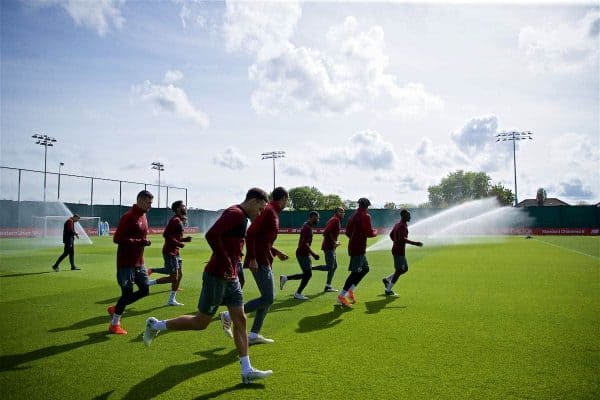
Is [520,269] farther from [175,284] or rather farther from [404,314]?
[175,284]

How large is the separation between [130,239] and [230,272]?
9.96 feet

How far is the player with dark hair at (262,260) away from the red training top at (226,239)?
52.0 inches

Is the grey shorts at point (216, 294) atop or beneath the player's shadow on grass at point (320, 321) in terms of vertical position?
atop

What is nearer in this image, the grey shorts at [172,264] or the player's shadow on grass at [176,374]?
the player's shadow on grass at [176,374]

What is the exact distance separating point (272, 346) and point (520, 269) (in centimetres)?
1248

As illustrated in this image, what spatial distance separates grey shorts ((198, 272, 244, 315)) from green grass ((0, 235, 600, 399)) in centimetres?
85

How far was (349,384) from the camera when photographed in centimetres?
455

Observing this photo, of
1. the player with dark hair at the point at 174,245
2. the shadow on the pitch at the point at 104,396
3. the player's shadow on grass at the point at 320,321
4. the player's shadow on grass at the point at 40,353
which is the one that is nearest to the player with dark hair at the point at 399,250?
the player's shadow on grass at the point at 320,321

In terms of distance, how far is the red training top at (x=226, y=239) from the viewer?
454 cm

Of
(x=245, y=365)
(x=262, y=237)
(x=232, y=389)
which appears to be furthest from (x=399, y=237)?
(x=232, y=389)

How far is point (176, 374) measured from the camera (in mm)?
4871

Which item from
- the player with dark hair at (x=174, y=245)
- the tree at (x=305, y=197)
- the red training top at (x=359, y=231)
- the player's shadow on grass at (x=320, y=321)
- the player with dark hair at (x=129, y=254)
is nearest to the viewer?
the player with dark hair at (x=129, y=254)

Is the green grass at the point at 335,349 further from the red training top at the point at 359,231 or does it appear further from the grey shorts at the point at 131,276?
the red training top at the point at 359,231

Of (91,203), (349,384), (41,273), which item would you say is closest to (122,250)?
(349,384)
